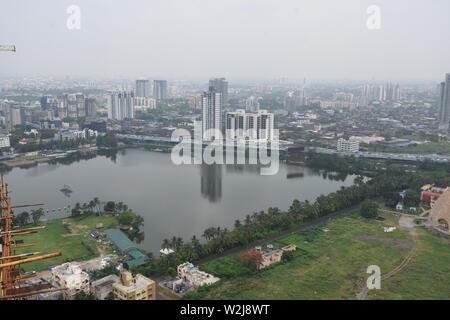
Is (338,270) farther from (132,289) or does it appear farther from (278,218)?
(132,289)

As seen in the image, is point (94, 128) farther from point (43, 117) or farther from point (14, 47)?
point (14, 47)

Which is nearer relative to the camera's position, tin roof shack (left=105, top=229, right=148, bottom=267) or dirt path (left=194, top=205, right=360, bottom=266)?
tin roof shack (left=105, top=229, right=148, bottom=267)

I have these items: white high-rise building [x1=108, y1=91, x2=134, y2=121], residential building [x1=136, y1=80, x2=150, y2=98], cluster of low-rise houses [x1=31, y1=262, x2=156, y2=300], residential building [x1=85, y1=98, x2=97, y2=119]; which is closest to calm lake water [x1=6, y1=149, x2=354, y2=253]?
cluster of low-rise houses [x1=31, y1=262, x2=156, y2=300]

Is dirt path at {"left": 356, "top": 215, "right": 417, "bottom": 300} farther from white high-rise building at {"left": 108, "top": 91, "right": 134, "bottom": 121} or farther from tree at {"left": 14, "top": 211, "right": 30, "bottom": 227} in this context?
white high-rise building at {"left": 108, "top": 91, "right": 134, "bottom": 121}

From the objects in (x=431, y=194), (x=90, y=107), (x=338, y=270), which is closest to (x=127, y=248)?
(x=338, y=270)

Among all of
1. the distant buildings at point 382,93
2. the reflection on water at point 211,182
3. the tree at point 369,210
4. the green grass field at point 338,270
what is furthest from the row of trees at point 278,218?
the distant buildings at point 382,93
